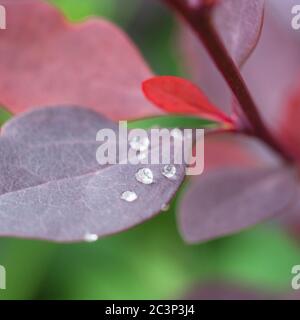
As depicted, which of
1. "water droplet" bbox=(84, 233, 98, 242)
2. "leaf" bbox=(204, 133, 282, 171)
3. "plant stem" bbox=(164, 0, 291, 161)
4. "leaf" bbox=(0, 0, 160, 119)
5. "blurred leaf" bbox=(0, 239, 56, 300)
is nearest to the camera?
"water droplet" bbox=(84, 233, 98, 242)

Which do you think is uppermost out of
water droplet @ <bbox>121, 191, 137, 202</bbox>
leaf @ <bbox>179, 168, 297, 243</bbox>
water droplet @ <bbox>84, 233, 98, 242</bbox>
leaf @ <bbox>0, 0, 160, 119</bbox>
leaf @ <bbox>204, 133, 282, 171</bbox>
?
leaf @ <bbox>204, 133, 282, 171</bbox>

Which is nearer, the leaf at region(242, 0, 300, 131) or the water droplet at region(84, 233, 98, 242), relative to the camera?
the water droplet at region(84, 233, 98, 242)

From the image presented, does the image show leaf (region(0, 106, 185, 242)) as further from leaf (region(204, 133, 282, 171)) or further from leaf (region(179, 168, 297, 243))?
leaf (region(204, 133, 282, 171))

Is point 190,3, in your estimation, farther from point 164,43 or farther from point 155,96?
point 164,43

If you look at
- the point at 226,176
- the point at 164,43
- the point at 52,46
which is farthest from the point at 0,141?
the point at 164,43

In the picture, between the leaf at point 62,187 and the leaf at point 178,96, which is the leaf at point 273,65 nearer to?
the leaf at point 178,96

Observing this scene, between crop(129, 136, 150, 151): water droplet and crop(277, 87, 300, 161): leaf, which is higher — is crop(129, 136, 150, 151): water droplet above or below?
below

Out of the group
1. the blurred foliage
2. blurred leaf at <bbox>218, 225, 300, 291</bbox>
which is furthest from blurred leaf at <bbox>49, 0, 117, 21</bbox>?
blurred leaf at <bbox>218, 225, 300, 291</bbox>

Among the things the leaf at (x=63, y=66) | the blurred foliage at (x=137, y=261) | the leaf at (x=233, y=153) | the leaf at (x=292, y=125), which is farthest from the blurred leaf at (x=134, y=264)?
the leaf at (x=63, y=66)
